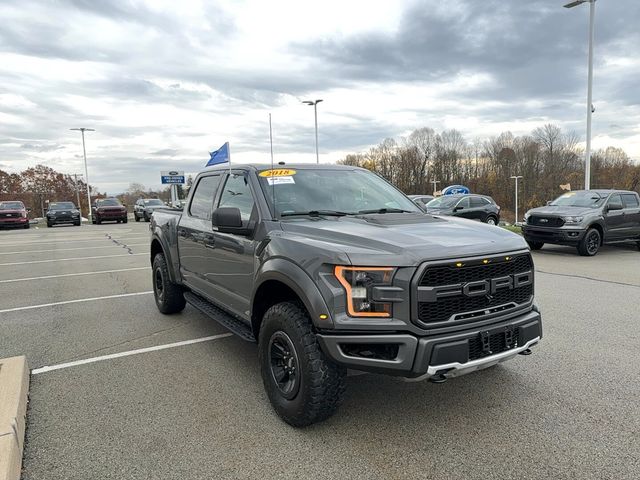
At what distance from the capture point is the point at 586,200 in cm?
1277

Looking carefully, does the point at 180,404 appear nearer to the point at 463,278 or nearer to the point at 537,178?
the point at 463,278

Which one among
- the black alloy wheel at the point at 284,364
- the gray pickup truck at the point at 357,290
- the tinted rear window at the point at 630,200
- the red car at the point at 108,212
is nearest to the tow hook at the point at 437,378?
the gray pickup truck at the point at 357,290

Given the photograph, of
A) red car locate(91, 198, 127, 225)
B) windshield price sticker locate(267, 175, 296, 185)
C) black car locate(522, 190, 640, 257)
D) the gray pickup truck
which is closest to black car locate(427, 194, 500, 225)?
black car locate(522, 190, 640, 257)

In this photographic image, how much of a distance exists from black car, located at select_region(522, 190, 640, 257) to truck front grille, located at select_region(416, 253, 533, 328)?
32.1 feet

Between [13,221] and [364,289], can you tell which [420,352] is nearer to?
[364,289]

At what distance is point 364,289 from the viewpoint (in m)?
2.85

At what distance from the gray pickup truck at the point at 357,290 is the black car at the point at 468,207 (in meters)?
16.4

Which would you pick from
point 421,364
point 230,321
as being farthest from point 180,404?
point 421,364

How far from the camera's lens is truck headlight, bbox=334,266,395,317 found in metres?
2.84

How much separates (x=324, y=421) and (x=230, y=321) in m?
1.48

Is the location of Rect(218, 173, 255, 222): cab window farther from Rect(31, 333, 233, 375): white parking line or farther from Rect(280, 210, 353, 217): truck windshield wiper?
Rect(31, 333, 233, 375): white parking line

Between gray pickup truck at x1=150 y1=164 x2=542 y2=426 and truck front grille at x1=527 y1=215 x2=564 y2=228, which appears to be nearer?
gray pickup truck at x1=150 y1=164 x2=542 y2=426

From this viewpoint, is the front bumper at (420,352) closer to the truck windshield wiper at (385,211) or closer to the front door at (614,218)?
the truck windshield wiper at (385,211)

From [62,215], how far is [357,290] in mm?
30520
